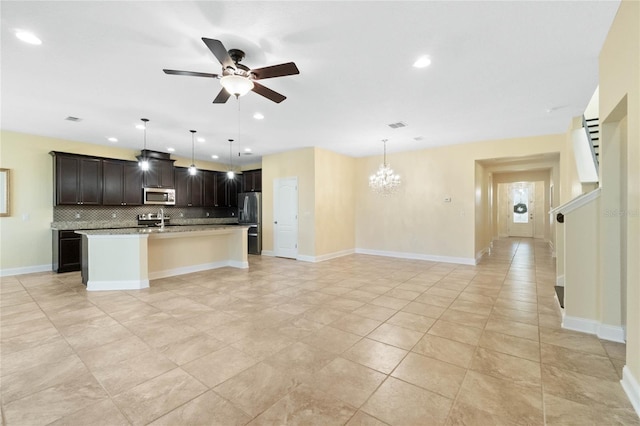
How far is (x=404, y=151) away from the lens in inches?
285

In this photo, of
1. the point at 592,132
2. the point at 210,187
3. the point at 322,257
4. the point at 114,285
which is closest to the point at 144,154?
the point at 210,187

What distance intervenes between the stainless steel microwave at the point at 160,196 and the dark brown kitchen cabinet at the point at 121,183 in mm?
170

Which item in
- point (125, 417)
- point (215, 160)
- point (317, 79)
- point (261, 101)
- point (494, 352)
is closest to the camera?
point (125, 417)

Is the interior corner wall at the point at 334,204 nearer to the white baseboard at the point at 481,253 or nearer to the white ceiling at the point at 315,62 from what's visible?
the white ceiling at the point at 315,62

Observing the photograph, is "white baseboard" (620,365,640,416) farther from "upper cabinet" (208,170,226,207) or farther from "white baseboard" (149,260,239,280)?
"upper cabinet" (208,170,226,207)

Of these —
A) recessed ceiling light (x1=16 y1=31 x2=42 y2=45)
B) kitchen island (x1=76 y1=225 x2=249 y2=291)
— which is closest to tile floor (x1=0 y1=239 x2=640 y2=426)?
kitchen island (x1=76 y1=225 x2=249 y2=291)

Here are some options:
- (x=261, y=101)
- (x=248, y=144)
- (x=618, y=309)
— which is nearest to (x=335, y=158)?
(x=248, y=144)

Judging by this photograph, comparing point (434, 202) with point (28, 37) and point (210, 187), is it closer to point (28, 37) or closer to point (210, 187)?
point (210, 187)

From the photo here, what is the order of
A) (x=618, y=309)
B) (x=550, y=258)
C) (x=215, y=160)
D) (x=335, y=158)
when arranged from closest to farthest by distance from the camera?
(x=618, y=309)
(x=550, y=258)
(x=335, y=158)
(x=215, y=160)

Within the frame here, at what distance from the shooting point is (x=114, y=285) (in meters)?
4.43

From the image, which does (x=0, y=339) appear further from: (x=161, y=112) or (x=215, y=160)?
(x=215, y=160)

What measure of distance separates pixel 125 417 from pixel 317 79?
343 cm

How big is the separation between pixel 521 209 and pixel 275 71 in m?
13.8

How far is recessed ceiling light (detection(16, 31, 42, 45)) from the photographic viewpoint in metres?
2.38
